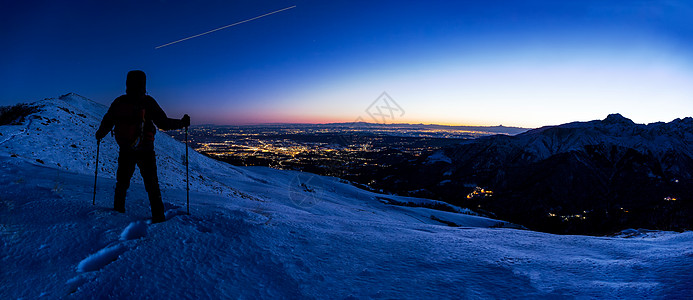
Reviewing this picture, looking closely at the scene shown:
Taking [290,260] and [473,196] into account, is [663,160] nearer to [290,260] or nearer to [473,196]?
[473,196]

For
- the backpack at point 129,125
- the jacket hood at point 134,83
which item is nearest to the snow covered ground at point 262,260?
the backpack at point 129,125

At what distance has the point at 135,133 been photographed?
4754 mm

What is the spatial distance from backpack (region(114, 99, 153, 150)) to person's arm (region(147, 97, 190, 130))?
0.88ft

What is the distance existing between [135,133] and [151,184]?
93 cm

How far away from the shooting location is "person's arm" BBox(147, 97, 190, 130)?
5075mm

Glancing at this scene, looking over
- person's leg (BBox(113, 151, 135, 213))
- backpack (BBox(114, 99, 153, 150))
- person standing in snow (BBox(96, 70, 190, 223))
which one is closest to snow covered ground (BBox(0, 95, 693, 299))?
person's leg (BBox(113, 151, 135, 213))

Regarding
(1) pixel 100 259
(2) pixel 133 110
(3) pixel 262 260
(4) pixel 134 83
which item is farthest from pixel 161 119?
(3) pixel 262 260

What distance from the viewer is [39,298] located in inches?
101

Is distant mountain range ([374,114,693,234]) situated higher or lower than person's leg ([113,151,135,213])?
lower

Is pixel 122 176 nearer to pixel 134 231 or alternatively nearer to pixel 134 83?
pixel 134 231

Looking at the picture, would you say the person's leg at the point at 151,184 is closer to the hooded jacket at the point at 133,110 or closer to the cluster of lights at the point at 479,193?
the hooded jacket at the point at 133,110

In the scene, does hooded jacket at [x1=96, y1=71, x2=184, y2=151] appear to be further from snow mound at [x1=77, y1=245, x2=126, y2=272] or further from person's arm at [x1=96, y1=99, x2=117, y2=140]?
snow mound at [x1=77, y1=245, x2=126, y2=272]

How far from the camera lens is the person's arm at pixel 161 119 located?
5.08 metres

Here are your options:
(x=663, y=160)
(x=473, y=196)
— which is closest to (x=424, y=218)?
(x=473, y=196)
